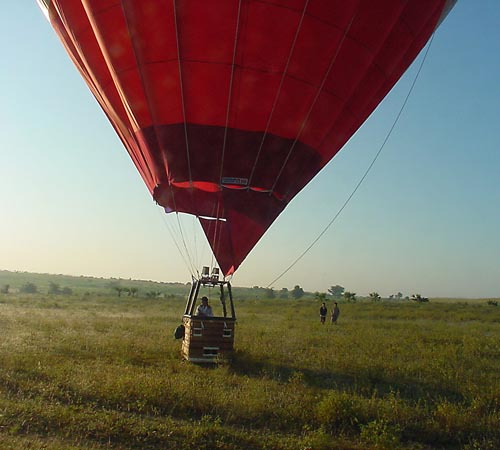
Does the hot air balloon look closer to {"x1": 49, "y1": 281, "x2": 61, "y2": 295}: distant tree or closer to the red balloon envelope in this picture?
the red balloon envelope

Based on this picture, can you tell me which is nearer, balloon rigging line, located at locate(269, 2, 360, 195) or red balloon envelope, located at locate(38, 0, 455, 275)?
red balloon envelope, located at locate(38, 0, 455, 275)

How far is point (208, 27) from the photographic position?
25.2ft

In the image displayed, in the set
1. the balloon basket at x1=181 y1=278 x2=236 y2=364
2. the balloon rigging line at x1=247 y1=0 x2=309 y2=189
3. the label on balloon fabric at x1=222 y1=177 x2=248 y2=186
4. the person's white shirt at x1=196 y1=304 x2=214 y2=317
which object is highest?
the balloon rigging line at x1=247 y1=0 x2=309 y2=189

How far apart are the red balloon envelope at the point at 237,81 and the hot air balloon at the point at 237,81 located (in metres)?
0.02

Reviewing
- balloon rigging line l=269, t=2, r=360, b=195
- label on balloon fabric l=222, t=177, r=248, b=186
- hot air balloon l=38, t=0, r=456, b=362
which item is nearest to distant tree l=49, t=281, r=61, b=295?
hot air balloon l=38, t=0, r=456, b=362

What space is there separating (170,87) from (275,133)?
183cm

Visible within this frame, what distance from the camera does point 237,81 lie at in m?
8.10

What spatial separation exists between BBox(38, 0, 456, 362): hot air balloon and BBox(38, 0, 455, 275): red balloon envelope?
17 mm

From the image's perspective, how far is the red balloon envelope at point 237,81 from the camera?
25.5 feet

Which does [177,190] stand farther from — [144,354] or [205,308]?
[144,354]

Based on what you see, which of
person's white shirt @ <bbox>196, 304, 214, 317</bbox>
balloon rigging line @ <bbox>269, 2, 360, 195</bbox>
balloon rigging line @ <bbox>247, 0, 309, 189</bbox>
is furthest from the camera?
person's white shirt @ <bbox>196, 304, 214, 317</bbox>

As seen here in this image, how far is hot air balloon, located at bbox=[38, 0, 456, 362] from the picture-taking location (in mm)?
7770

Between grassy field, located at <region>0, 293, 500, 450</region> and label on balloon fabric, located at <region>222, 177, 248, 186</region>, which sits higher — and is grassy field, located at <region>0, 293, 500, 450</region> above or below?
below

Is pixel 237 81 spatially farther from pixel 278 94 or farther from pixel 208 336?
pixel 208 336
